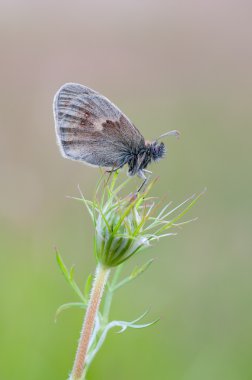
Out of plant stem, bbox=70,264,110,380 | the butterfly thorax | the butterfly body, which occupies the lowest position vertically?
plant stem, bbox=70,264,110,380

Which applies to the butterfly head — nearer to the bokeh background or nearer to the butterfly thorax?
the butterfly thorax

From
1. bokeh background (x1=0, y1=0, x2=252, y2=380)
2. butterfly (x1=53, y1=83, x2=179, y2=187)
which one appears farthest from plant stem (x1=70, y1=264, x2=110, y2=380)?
bokeh background (x1=0, y1=0, x2=252, y2=380)

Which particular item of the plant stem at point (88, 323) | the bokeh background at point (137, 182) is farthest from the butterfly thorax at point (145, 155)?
the plant stem at point (88, 323)

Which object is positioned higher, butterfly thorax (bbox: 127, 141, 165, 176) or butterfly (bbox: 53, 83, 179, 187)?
butterfly (bbox: 53, 83, 179, 187)

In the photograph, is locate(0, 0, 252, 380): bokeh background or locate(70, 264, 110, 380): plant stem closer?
locate(70, 264, 110, 380): plant stem

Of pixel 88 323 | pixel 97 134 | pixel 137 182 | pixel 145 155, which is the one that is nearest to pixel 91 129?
pixel 97 134

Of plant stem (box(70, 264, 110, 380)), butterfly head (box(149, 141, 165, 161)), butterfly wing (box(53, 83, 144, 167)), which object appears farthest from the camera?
butterfly head (box(149, 141, 165, 161))

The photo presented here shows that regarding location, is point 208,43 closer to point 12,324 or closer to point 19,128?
point 19,128

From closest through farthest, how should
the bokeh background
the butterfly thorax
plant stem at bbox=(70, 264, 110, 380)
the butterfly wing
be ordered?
plant stem at bbox=(70, 264, 110, 380) < the butterfly wing < the butterfly thorax < the bokeh background
